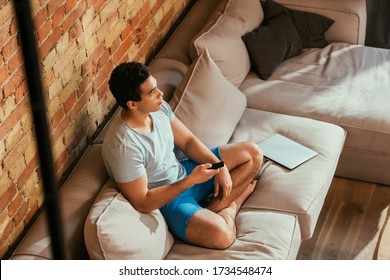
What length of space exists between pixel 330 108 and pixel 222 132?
65cm

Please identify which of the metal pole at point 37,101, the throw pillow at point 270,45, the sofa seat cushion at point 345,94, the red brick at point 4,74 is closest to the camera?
the metal pole at point 37,101

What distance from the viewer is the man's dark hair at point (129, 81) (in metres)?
2.26

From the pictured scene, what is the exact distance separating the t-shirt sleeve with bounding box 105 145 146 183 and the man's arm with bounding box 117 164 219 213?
0.07 ft

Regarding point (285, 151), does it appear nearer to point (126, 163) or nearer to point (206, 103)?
point (206, 103)

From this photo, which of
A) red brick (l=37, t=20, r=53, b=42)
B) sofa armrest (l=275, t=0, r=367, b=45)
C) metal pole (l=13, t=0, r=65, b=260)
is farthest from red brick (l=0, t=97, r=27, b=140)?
sofa armrest (l=275, t=0, r=367, b=45)

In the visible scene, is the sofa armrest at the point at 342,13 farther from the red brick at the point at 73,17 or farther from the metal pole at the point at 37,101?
the metal pole at the point at 37,101

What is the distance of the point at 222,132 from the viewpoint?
2893 millimetres

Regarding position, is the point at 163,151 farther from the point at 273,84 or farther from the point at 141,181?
the point at 273,84

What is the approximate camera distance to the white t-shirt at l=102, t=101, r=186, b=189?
2256 mm

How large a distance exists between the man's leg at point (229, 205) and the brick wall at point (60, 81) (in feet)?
2.00

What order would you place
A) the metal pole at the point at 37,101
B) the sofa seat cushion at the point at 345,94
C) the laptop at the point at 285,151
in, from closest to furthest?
the metal pole at the point at 37,101
the laptop at the point at 285,151
the sofa seat cushion at the point at 345,94

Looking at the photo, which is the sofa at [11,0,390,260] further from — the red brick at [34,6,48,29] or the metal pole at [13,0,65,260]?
the metal pole at [13,0,65,260]

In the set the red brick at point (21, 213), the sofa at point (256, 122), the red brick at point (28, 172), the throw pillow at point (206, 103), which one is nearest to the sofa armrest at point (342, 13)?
the sofa at point (256, 122)
